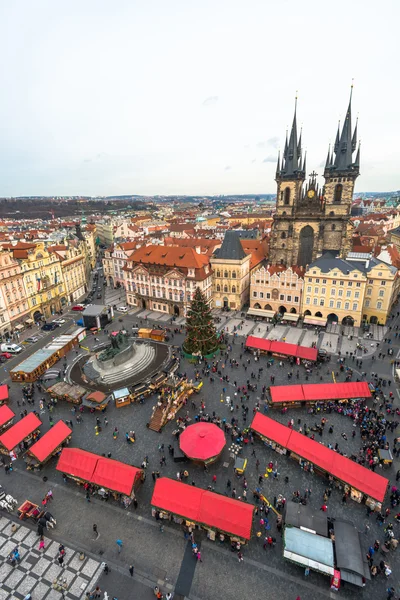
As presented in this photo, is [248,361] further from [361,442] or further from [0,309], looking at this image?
[0,309]

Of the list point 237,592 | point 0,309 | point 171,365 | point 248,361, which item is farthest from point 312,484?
point 0,309

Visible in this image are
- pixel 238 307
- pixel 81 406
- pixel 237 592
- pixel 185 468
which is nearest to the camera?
pixel 237 592

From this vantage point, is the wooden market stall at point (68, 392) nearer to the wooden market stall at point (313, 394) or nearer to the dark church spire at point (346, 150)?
the wooden market stall at point (313, 394)

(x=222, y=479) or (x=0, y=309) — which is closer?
(x=222, y=479)

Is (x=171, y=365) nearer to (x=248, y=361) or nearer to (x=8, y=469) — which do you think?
(x=248, y=361)

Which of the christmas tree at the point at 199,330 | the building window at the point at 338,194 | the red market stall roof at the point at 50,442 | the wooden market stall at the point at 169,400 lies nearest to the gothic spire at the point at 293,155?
the building window at the point at 338,194

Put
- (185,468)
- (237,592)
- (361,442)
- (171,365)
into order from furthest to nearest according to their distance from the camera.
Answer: (171,365), (361,442), (185,468), (237,592)

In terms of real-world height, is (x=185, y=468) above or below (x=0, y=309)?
below
